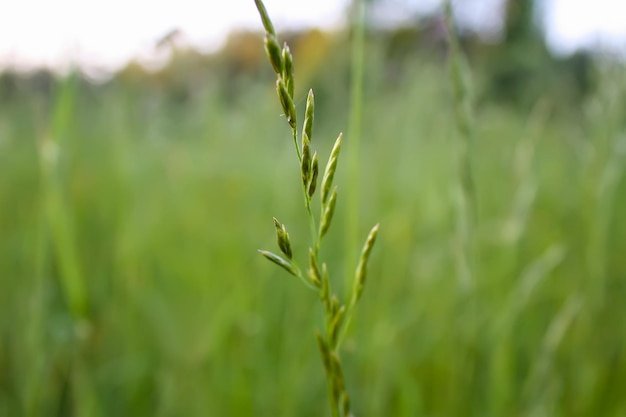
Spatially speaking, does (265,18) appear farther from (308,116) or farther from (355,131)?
(355,131)

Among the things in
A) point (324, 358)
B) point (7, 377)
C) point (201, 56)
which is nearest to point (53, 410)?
point (7, 377)

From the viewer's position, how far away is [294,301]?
110 centimetres

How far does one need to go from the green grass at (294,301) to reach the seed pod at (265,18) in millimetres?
160

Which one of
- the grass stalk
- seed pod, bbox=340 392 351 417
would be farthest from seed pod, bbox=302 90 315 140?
seed pod, bbox=340 392 351 417

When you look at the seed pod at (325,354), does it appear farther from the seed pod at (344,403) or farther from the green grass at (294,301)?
the green grass at (294,301)

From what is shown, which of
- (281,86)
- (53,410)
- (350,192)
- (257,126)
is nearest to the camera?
(281,86)

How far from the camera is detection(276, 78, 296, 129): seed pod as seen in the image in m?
0.23

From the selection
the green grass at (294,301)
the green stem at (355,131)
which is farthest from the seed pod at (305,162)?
the green stem at (355,131)

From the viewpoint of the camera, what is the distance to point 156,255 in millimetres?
1287

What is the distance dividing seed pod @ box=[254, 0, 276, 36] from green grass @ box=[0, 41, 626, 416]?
0.16 meters

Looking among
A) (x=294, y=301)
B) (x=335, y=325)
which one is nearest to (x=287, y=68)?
(x=335, y=325)

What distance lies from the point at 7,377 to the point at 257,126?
1.09 metres

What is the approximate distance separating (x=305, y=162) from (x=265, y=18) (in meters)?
0.05

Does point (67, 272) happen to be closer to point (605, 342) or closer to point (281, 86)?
point (281, 86)
